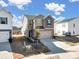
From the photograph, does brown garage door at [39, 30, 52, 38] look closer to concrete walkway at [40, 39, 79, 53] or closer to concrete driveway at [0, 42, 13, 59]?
concrete walkway at [40, 39, 79, 53]

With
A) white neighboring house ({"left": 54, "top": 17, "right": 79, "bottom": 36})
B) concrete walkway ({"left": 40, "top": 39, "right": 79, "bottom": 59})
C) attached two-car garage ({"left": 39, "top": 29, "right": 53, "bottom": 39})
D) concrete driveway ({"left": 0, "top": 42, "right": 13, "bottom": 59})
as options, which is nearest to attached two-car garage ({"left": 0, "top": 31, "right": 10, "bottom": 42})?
concrete driveway ({"left": 0, "top": 42, "right": 13, "bottom": 59})

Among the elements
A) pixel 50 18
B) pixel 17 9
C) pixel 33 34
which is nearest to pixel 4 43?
A: pixel 33 34

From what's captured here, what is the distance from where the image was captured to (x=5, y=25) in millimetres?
10992

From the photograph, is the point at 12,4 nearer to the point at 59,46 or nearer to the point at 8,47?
the point at 8,47

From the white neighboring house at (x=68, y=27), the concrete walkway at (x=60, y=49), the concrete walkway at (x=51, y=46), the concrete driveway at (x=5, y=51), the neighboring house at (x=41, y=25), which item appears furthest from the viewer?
the neighboring house at (x=41, y=25)

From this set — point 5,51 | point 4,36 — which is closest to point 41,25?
point 4,36

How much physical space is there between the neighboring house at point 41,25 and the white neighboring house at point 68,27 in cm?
63

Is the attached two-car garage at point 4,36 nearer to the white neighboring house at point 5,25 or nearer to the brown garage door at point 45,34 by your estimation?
the white neighboring house at point 5,25

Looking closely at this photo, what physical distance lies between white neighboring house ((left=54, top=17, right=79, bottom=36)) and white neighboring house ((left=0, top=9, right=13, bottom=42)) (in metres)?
3.00

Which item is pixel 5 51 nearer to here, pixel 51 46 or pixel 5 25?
pixel 51 46

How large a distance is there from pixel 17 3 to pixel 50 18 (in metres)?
2.64

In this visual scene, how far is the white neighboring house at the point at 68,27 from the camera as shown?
965cm

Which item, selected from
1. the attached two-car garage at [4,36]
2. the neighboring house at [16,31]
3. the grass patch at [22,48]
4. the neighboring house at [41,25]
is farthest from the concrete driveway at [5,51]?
the neighboring house at [41,25]

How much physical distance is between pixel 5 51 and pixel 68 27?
3.99 metres
